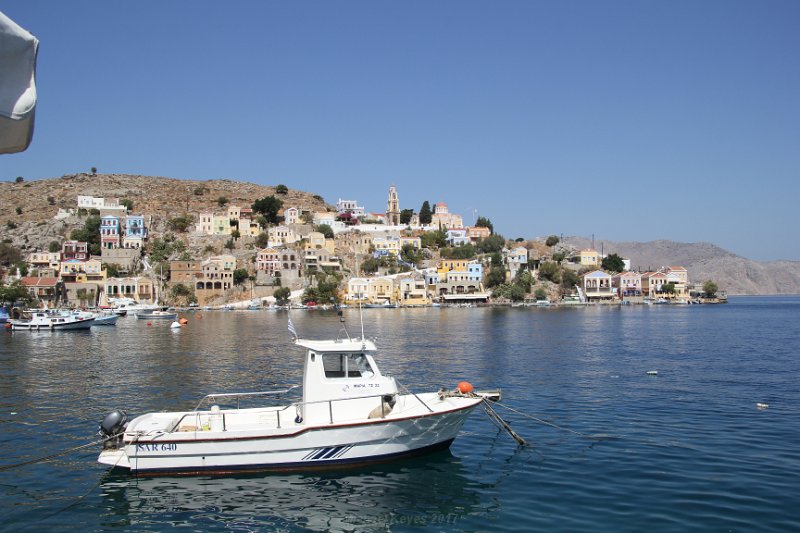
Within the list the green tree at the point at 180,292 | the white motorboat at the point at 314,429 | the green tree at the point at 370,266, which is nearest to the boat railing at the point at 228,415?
the white motorboat at the point at 314,429

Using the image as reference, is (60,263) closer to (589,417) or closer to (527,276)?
(527,276)

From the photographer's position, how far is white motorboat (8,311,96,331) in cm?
6950

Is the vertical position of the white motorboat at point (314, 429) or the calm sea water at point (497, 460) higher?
the white motorboat at point (314, 429)

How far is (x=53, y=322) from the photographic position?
70.1 metres

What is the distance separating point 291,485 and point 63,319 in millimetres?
64717

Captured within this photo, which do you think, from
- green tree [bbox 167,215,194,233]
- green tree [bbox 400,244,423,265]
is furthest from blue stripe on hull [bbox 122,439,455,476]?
green tree [bbox 167,215,194,233]

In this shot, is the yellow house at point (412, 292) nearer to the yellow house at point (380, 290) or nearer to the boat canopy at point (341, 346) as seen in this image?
the yellow house at point (380, 290)

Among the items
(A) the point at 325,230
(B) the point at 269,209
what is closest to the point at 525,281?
(A) the point at 325,230

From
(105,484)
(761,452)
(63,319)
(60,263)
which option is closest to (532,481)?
(761,452)

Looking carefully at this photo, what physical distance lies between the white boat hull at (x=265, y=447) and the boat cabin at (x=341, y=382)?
0.78 meters

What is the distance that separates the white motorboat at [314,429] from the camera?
1655 cm

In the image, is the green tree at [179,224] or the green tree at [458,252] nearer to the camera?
the green tree at [179,224]

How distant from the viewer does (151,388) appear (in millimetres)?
30422

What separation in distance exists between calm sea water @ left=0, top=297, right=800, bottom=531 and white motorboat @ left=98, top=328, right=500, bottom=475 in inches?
17.4
